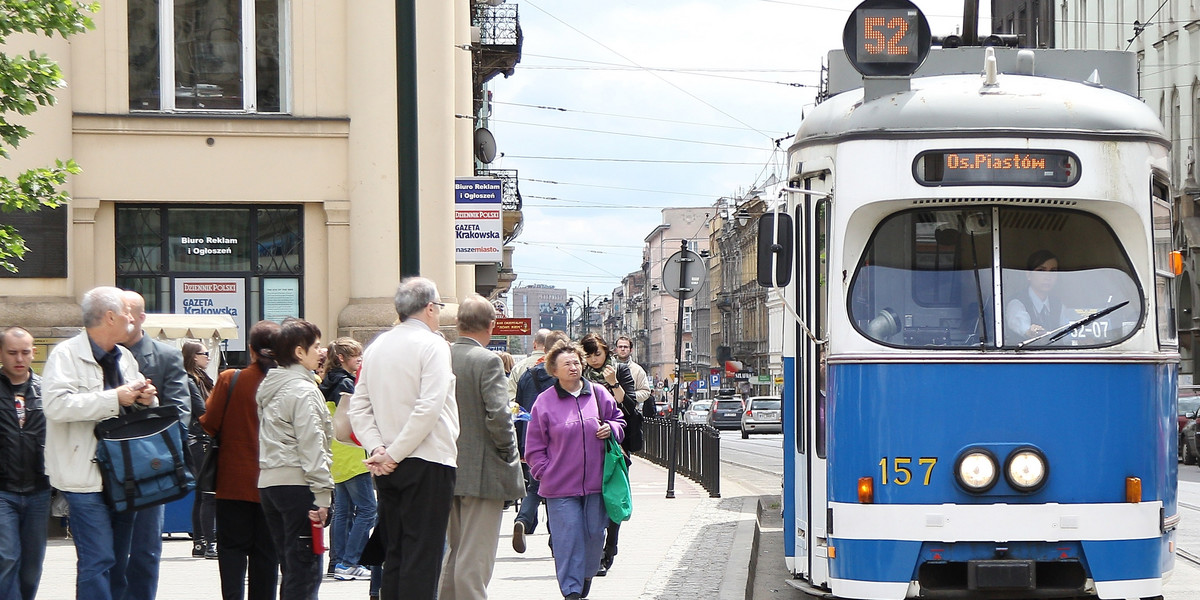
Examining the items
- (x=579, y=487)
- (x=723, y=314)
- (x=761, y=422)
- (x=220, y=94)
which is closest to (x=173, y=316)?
(x=220, y=94)

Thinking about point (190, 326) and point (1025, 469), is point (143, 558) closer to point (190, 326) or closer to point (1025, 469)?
point (1025, 469)

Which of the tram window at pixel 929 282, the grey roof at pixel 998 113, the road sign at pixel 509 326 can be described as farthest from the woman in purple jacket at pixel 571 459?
the road sign at pixel 509 326

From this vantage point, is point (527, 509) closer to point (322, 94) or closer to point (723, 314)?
point (322, 94)

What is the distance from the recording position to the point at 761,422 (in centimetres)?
5162

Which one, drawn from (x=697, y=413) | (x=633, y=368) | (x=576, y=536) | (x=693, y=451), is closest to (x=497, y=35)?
(x=693, y=451)

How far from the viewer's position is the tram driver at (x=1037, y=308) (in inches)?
323

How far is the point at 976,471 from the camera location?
319 inches

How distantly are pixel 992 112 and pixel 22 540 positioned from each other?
5.50 meters

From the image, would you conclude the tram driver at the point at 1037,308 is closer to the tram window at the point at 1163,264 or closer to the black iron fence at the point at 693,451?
the tram window at the point at 1163,264

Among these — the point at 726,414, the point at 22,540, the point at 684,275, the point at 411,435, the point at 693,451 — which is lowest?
the point at 726,414

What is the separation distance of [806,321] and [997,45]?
2.70 meters

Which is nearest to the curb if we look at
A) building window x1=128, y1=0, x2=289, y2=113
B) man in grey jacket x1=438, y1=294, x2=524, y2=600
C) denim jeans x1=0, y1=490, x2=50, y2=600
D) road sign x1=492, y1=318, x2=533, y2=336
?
man in grey jacket x1=438, y1=294, x2=524, y2=600

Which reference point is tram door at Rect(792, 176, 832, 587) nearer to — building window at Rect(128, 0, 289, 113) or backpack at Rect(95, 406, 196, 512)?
backpack at Rect(95, 406, 196, 512)

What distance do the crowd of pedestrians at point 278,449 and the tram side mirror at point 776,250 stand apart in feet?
5.11
